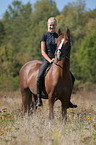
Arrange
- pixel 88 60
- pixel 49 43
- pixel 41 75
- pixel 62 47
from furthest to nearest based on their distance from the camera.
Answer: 1. pixel 88 60
2. pixel 41 75
3. pixel 49 43
4. pixel 62 47

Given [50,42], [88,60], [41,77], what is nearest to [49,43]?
[50,42]

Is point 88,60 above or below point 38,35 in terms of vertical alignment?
below

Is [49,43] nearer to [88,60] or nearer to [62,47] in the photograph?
[62,47]

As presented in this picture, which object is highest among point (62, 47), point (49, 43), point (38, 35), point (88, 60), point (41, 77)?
point (38, 35)

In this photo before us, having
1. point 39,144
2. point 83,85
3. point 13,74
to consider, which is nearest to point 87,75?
point 83,85

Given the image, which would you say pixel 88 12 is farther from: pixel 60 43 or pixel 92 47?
pixel 60 43

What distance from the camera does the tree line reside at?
1930cm

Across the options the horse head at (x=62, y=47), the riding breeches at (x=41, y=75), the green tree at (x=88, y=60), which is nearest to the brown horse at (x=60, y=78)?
the horse head at (x=62, y=47)

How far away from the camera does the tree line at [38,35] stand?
760 inches

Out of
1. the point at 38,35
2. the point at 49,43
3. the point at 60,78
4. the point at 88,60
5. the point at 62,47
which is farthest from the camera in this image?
the point at 38,35

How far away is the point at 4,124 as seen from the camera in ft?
18.3

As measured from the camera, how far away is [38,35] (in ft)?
98.0

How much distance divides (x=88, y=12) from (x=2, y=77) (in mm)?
32801

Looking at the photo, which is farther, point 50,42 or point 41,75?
point 41,75
